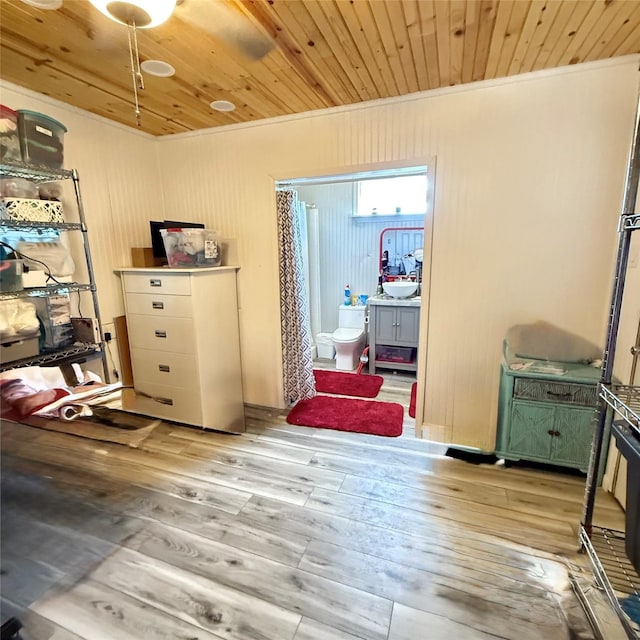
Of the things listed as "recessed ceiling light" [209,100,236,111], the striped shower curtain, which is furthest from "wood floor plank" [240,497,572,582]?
"recessed ceiling light" [209,100,236,111]

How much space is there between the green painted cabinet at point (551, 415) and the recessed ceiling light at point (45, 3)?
2.62 metres

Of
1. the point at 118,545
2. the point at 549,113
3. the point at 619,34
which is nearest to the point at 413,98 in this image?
the point at 549,113

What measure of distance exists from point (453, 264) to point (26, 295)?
7.88 feet

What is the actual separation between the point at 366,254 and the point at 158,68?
2.75 metres

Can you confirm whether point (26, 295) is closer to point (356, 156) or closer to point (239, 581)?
point (239, 581)

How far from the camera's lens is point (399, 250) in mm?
3859

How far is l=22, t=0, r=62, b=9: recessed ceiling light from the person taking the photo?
1.20m

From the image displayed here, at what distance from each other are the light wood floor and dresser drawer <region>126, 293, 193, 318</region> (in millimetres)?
889

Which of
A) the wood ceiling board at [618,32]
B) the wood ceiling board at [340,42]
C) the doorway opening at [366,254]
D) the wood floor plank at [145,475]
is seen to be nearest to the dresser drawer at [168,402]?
the wood floor plank at [145,475]

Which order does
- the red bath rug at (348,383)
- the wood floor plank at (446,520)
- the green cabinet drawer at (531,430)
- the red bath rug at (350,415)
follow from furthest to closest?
the red bath rug at (348,383), the red bath rug at (350,415), the green cabinet drawer at (531,430), the wood floor plank at (446,520)

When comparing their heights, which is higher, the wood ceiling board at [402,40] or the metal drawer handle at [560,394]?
the wood ceiling board at [402,40]

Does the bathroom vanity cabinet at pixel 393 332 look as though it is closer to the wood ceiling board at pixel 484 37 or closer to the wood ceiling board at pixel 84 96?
the wood ceiling board at pixel 484 37

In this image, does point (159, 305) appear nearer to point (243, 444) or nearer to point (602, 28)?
point (243, 444)

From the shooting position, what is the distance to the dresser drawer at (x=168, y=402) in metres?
2.35
